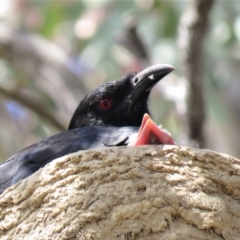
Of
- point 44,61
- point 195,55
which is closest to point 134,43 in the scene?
point 44,61

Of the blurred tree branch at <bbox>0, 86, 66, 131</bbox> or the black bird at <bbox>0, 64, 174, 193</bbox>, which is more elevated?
the black bird at <bbox>0, 64, 174, 193</bbox>

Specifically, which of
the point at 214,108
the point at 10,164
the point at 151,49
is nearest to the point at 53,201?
the point at 10,164

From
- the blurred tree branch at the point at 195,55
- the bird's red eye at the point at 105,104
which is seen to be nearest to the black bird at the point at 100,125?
the bird's red eye at the point at 105,104

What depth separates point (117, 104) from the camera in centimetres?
657

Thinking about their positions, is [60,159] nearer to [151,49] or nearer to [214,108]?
[214,108]

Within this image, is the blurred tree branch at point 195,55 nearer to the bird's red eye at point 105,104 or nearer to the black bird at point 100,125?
the black bird at point 100,125

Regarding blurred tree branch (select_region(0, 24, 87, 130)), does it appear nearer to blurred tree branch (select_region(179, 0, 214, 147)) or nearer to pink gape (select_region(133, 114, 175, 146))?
blurred tree branch (select_region(179, 0, 214, 147))

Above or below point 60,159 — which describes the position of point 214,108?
below

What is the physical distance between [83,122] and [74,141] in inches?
42.2

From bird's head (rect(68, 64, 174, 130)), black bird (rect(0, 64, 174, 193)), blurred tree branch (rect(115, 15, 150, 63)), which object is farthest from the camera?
blurred tree branch (rect(115, 15, 150, 63))

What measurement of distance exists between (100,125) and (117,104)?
295 millimetres

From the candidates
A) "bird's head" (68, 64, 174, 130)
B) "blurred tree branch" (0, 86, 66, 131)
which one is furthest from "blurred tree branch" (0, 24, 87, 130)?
"bird's head" (68, 64, 174, 130)

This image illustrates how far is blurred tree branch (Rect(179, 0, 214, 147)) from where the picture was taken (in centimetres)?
710

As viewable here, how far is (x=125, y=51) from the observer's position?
1028 centimetres
